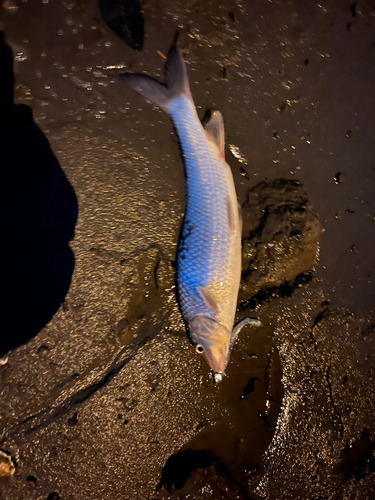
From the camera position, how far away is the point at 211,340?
1984 millimetres

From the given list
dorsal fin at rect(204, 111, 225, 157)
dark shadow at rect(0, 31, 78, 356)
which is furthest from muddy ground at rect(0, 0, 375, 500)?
dorsal fin at rect(204, 111, 225, 157)

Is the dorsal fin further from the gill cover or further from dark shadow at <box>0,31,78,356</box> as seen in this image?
the gill cover

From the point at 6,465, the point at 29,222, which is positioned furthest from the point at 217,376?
the point at 29,222

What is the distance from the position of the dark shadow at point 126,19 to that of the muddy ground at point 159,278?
0.06 ft

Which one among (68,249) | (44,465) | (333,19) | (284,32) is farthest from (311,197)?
(44,465)

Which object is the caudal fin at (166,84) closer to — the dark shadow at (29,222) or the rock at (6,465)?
the dark shadow at (29,222)

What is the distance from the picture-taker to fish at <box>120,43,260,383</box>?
2.01 meters

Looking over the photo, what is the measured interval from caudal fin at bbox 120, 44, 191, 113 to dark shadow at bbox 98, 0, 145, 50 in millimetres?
305

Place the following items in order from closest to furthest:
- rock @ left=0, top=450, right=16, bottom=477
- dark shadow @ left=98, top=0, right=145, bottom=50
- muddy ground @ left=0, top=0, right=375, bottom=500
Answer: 1. rock @ left=0, top=450, right=16, bottom=477
2. muddy ground @ left=0, top=0, right=375, bottom=500
3. dark shadow @ left=98, top=0, right=145, bottom=50

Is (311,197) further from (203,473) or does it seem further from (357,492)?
(357,492)

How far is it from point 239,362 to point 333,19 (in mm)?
3354

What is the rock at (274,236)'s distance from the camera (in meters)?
2.22

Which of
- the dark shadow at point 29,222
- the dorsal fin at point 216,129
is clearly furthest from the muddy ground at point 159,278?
the dorsal fin at point 216,129

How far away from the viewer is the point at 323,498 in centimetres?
228
